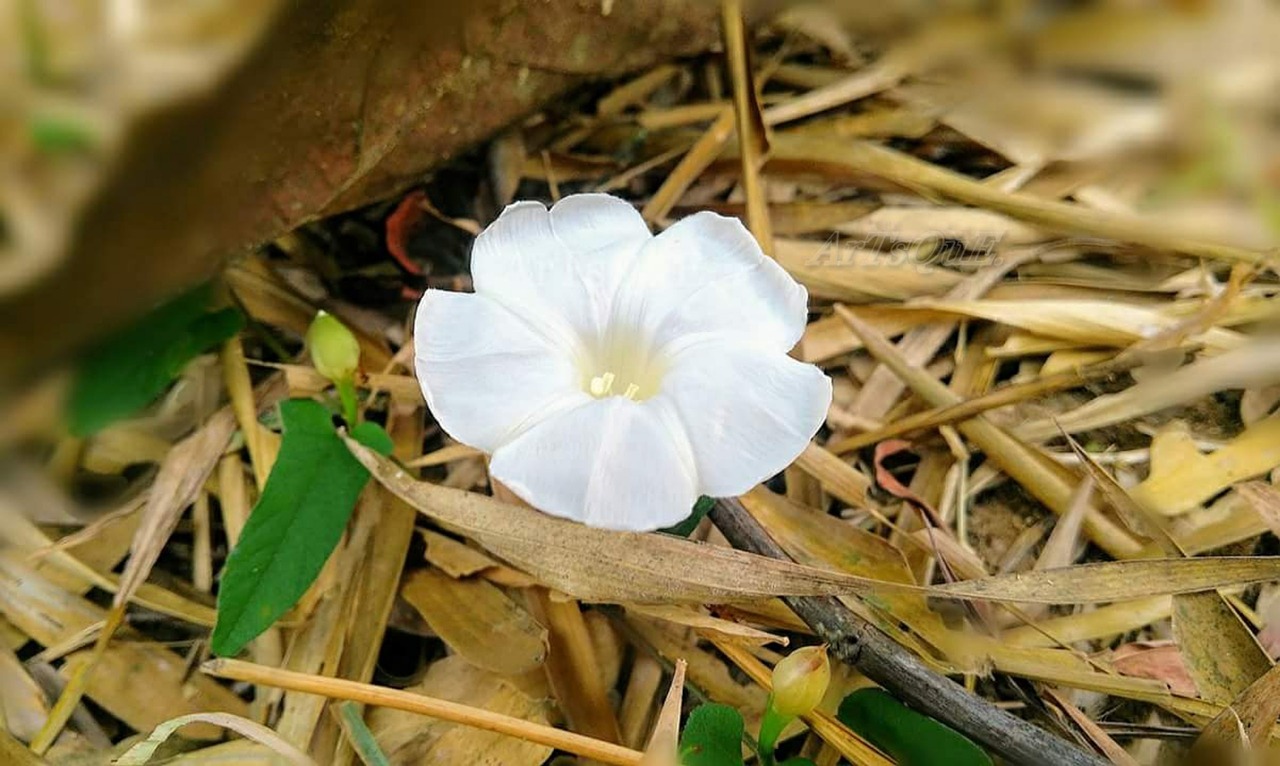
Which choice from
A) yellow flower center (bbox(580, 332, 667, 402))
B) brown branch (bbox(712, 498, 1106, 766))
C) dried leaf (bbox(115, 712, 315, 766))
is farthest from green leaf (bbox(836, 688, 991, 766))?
dried leaf (bbox(115, 712, 315, 766))

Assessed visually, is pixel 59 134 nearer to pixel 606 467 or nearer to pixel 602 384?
pixel 606 467

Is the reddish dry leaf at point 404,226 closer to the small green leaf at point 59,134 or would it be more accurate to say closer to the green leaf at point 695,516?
the green leaf at point 695,516

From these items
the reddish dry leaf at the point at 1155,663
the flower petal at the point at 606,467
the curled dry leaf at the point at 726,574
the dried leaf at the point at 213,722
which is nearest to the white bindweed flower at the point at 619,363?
the flower petal at the point at 606,467

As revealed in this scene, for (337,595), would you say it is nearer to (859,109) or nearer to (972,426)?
(972,426)

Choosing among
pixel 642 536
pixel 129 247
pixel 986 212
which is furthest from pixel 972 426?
pixel 129 247

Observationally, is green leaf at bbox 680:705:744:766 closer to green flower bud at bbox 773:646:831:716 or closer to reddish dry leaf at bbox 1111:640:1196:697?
green flower bud at bbox 773:646:831:716

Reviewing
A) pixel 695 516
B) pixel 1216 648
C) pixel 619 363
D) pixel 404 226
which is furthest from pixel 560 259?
pixel 1216 648
